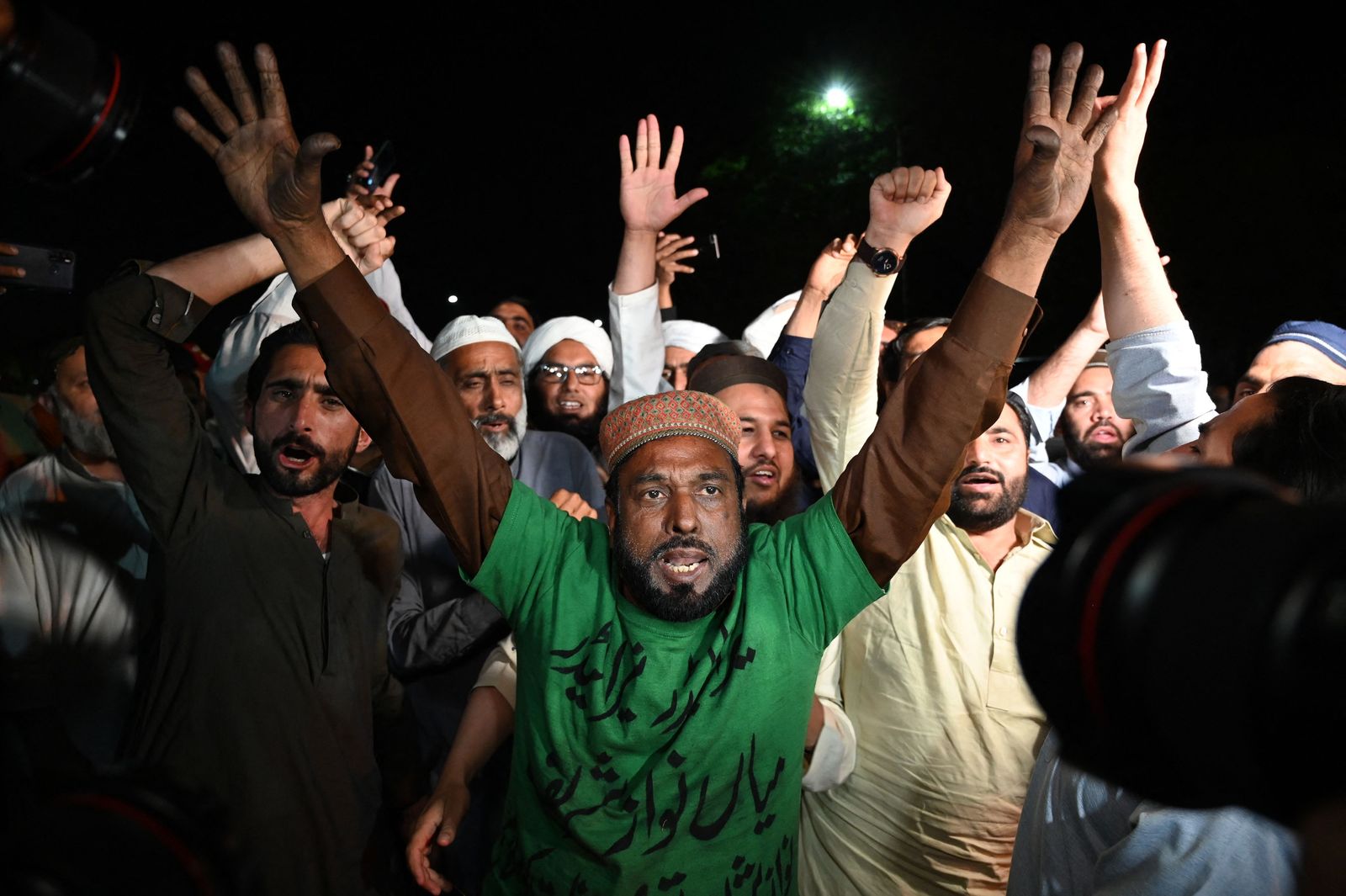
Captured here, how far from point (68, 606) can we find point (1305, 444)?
3.05 m

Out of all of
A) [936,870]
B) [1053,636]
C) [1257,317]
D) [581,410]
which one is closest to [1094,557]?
[1053,636]

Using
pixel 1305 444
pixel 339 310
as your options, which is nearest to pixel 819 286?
pixel 339 310

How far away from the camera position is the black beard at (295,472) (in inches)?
110

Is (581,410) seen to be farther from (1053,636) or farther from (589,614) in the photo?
(1053,636)

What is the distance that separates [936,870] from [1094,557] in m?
2.16

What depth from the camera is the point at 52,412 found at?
3709 mm

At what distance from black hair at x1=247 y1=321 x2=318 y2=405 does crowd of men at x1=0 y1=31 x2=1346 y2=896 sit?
0.06ft

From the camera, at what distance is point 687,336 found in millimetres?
5453

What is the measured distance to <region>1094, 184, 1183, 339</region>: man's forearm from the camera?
2623 mm

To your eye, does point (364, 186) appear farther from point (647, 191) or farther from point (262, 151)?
point (262, 151)

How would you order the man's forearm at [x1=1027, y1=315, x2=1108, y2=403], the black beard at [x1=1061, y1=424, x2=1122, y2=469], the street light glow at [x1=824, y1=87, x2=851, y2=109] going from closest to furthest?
the man's forearm at [x1=1027, y1=315, x2=1108, y2=403]
the black beard at [x1=1061, y1=424, x2=1122, y2=469]
the street light glow at [x1=824, y1=87, x2=851, y2=109]

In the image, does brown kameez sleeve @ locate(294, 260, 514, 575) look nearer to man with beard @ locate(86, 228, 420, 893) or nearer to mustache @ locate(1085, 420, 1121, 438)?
man with beard @ locate(86, 228, 420, 893)

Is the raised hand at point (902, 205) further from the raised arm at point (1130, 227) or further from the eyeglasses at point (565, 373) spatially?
the eyeglasses at point (565, 373)

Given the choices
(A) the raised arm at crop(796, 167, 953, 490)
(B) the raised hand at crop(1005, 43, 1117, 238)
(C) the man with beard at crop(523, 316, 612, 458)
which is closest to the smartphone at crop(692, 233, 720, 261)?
(C) the man with beard at crop(523, 316, 612, 458)
